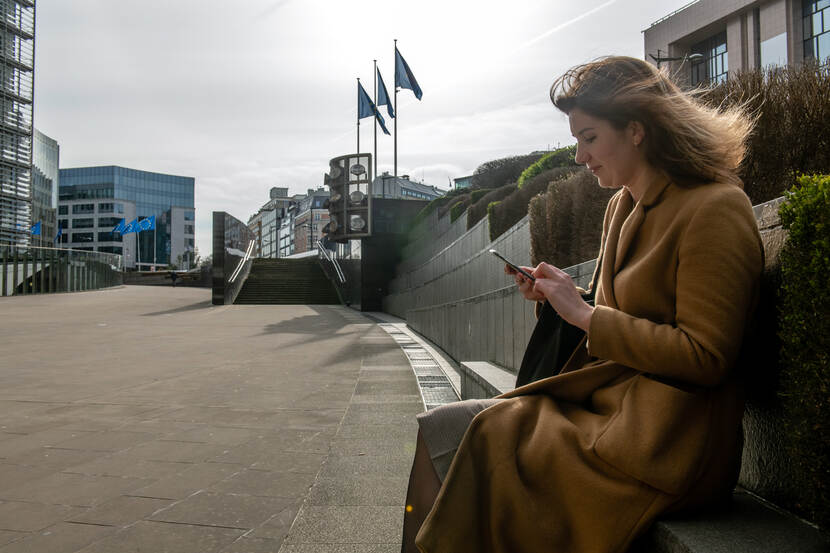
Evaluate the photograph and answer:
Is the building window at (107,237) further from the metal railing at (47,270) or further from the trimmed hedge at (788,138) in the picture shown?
the trimmed hedge at (788,138)

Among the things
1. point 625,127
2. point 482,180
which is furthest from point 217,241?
point 625,127

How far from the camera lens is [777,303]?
1.65 meters

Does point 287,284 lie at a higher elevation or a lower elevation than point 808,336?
higher

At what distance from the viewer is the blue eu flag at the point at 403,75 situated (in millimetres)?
35969

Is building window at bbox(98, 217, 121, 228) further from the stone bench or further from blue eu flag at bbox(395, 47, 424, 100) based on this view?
the stone bench

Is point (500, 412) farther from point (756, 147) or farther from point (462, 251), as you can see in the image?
point (462, 251)

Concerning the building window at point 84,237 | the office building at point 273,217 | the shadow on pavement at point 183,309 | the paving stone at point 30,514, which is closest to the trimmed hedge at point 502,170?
the shadow on pavement at point 183,309

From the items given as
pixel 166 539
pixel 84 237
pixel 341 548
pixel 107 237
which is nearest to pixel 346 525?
pixel 341 548

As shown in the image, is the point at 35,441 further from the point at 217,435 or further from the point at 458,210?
the point at 458,210

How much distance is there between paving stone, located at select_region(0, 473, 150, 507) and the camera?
331cm

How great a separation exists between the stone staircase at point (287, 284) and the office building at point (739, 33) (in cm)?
1908

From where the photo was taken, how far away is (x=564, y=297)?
1.80m

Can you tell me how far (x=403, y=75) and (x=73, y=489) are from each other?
3491cm

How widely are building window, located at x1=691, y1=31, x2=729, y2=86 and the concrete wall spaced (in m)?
29.7
